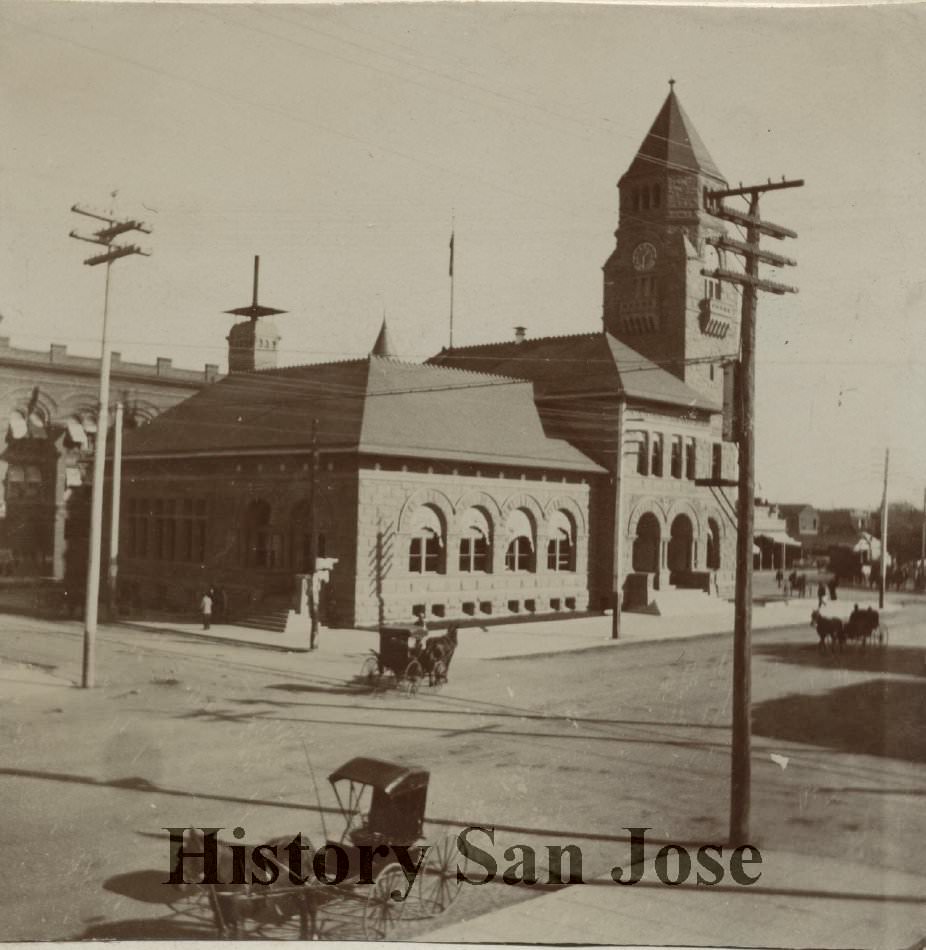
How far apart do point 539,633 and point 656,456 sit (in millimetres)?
12850

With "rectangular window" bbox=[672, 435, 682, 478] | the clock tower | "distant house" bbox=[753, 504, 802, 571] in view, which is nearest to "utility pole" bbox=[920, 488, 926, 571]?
"distant house" bbox=[753, 504, 802, 571]

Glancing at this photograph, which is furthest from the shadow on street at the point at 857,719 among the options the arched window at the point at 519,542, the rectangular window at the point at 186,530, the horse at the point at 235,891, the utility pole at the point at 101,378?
the rectangular window at the point at 186,530

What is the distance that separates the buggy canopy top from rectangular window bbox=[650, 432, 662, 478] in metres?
31.3

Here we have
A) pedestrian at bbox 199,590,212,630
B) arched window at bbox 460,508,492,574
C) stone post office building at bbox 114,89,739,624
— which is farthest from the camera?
arched window at bbox 460,508,492,574

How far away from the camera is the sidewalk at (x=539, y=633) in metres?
26.0

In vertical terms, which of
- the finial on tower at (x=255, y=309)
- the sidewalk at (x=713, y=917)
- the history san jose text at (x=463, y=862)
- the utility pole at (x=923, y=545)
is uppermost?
the finial on tower at (x=255, y=309)

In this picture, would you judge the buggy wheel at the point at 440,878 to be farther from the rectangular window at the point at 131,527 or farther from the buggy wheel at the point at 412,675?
the rectangular window at the point at 131,527

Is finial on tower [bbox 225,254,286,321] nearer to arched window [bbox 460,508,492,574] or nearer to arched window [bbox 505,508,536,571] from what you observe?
arched window [bbox 460,508,492,574]

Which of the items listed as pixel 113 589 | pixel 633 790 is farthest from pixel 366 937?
pixel 113 589

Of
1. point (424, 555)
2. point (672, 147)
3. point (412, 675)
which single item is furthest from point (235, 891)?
point (424, 555)

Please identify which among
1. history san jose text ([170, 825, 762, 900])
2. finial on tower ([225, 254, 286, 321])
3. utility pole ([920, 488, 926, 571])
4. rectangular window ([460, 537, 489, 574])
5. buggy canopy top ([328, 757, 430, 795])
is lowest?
history san jose text ([170, 825, 762, 900])

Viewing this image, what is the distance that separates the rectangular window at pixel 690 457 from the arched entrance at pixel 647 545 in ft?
8.24

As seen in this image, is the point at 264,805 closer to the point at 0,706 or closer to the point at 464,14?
the point at 0,706

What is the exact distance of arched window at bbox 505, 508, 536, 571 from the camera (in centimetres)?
3494
